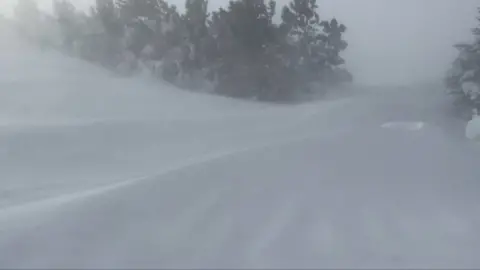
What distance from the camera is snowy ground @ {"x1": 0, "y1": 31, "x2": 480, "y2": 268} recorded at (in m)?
6.57

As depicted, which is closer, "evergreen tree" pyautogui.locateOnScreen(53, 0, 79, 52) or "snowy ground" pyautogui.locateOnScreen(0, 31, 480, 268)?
"snowy ground" pyautogui.locateOnScreen(0, 31, 480, 268)

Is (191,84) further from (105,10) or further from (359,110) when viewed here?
(359,110)

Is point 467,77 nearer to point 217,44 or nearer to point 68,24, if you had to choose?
point 217,44

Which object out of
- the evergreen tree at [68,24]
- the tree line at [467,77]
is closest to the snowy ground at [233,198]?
the tree line at [467,77]

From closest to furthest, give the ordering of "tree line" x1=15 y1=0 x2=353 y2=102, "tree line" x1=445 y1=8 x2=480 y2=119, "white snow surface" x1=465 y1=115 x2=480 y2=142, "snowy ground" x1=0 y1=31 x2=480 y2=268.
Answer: "snowy ground" x1=0 y1=31 x2=480 y2=268 < "white snow surface" x1=465 y1=115 x2=480 y2=142 < "tree line" x1=445 y1=8 x2=480 y2=119 < "tree line" x1=15 y1=0 x2=353 y2=102

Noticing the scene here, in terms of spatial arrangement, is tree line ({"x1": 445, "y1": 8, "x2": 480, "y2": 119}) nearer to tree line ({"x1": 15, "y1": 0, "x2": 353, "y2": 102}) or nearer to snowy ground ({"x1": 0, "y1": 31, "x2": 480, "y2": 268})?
tree line ({"x1": 15, "y1": 0, "x2": 353, "y2": 102})

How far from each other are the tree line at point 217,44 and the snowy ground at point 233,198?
44.5ft

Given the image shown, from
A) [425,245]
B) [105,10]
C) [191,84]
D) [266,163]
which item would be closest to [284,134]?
[266,163]

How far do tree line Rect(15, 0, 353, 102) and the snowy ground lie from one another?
13.6m

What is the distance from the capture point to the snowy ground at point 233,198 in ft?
21.6

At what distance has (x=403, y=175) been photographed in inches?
402

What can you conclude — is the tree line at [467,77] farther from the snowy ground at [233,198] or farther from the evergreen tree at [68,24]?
the evergreen tree at [68,24]

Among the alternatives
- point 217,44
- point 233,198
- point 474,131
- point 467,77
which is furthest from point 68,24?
point 233,198

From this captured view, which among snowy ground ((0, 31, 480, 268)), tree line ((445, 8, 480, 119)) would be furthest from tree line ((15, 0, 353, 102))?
snowy ground ((0, 31, 480, 268))
